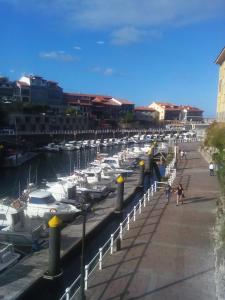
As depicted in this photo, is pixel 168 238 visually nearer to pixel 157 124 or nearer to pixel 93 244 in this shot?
pixel 93 244

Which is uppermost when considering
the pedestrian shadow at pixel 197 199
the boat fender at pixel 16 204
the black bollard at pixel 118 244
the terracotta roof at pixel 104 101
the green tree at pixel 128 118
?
the terracotta roof at pixel 104 101

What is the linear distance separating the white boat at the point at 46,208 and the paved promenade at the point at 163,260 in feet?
19.0

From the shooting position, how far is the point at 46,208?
23156 millimetres

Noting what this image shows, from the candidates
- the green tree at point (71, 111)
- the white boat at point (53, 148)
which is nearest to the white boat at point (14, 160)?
the white boat at point (53, 148)

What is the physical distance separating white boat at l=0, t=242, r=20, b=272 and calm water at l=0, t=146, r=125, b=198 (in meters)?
14.7

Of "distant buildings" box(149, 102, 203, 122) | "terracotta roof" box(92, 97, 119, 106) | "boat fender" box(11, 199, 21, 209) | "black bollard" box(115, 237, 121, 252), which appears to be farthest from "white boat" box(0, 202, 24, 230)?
"distant buildings" box(149, 102, 203, 122)

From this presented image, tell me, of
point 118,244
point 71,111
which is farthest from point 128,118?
point 118,244

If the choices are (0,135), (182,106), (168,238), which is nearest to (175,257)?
(168,238)

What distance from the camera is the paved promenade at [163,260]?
11.4m

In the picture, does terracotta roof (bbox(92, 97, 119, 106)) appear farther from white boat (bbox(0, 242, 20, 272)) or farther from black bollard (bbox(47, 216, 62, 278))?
black bollard (bbox(47, 216, 62, 278))

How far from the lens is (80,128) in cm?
11231

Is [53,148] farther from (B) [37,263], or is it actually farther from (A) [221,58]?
(B) [37,263]

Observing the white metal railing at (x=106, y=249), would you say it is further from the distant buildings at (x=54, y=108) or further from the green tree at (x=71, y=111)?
the green tree at (x=71, y=111)

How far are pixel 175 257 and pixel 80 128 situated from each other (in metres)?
99.7
